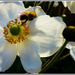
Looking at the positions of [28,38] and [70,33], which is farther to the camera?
[28,38]

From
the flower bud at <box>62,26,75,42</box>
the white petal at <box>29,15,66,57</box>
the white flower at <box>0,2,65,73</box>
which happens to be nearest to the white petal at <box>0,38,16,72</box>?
the white flower at <box>0,2,65,73</box>

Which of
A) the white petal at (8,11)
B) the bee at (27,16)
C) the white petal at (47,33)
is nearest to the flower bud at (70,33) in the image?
the white petal at (47,33)

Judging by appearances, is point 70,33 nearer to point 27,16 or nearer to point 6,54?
point 27,16

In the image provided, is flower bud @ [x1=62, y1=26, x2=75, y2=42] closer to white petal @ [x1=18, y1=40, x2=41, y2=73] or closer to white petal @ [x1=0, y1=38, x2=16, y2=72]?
white petal @ [x1=18, y1=40, x2=41, y2=73]

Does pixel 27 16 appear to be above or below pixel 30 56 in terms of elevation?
above

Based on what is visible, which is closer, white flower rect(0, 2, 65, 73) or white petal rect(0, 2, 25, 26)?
white flower rect(0, 2, 65, 73)

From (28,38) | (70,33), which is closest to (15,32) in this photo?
(28,38)

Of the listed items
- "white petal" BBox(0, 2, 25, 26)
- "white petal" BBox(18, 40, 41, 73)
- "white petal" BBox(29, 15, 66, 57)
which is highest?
"white petal" BBox(0, 2, 25, 26)
